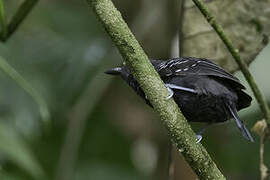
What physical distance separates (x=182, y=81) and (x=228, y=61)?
0.39m

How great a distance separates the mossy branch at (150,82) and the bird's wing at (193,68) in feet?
2.56

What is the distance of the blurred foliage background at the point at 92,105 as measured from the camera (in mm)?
4645

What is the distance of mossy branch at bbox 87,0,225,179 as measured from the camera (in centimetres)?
228

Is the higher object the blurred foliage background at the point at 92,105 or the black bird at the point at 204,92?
the black bird at the point at 204,92

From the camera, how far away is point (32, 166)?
3.09 meters

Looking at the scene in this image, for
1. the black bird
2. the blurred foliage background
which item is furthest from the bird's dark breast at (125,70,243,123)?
the blurred foliage background

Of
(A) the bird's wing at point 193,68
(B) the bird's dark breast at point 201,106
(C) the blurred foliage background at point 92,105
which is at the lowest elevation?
(C) the blurred foliage background at point 92,105

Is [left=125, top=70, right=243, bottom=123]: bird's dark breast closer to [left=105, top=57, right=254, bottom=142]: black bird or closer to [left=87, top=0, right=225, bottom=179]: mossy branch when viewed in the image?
[left=105, top=57, right=254, bottom=142]: black bird

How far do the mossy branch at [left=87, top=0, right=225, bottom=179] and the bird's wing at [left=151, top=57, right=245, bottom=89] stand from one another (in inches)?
30.7

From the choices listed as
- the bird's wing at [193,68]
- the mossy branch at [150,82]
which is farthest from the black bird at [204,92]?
the mossy branch at [150,82]

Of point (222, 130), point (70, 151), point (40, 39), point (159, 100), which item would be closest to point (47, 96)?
point (70, 151)

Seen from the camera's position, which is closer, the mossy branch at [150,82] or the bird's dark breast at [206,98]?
the mossy branch at [150,82]

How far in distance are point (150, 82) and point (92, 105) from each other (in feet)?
7.68

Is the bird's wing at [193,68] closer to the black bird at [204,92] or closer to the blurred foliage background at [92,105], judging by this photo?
the black bird at [204,92]
